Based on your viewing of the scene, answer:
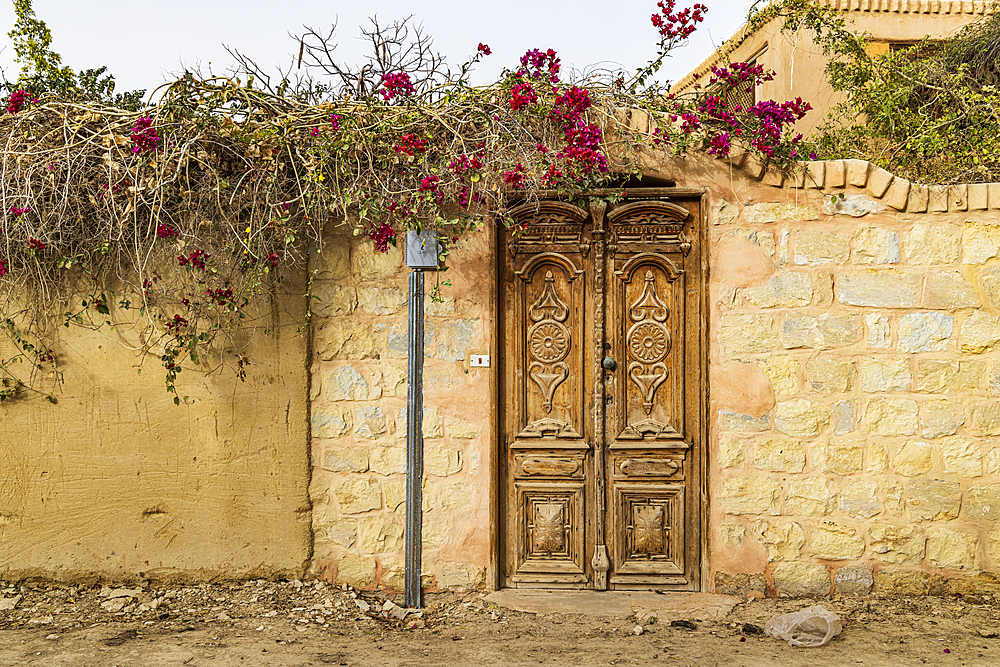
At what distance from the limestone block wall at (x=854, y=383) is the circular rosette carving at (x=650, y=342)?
0.30 meters

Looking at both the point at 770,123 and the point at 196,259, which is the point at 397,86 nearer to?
the point at 196,259

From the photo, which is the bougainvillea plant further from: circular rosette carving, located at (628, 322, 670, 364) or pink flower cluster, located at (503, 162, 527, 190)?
circular rosette carving, located at (628, 322, 670, 364)

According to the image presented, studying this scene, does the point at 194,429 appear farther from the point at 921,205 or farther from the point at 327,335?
the point at 921,205

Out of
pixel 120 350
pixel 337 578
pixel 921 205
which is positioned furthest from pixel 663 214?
pixel 120 350

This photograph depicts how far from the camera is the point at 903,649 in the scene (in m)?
3.24

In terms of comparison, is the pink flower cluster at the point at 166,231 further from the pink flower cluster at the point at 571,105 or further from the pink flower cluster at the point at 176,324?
the pink flower cluster at the point at 571,105

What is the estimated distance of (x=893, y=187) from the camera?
368 cm

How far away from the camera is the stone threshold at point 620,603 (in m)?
3.61

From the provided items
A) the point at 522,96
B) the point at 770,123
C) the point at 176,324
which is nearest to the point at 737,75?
the point at 770,123

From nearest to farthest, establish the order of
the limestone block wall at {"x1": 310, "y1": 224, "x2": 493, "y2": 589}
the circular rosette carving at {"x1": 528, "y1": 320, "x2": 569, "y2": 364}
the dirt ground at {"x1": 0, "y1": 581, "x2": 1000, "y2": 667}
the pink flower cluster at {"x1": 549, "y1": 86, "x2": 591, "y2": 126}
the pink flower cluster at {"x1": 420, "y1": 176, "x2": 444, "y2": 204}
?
the dirt ground at {"x1": 0, "y1": 581, "x2": 1000, "y2": 667}, the pink flower cluster at {"x1": 420, "y1": 176, "x2": 444, "y2": 204}, the pink flower cluster at {"x1": 549, "y1": 86, "x2": 591, "y2": 126}, the limestone block wall at {"x1": 310, "y1": 224, "x2": 493, "y2": 589}, the circular rosette carving at {"x1": 528, "y1": 320, "x2": 569, "y2": 364}

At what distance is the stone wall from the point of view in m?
3.84

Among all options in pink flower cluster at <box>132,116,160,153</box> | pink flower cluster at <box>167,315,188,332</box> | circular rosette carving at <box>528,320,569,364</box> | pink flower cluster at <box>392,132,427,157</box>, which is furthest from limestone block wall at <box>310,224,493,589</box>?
pink flower cluster at <box>132,116,160,153</box>

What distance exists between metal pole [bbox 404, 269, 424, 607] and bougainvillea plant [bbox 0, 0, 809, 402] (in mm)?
376

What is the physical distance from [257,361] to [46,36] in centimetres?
269
